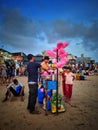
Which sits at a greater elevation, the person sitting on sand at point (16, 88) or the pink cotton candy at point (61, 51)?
the pink cotton candy at point (61, 51)

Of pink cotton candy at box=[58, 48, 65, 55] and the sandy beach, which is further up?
pink cotton candy at box=[58, 48, 65, 55]

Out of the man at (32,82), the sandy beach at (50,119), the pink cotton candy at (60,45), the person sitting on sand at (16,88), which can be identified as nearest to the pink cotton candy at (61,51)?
the pink cotton candy at (60,45)

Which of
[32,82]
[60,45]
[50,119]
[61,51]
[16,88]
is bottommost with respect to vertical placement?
[50,119]

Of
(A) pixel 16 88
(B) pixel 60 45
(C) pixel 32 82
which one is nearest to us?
(B) pixel 60 45

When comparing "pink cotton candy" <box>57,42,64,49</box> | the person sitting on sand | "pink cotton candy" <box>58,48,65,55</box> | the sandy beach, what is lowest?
the sandy beach

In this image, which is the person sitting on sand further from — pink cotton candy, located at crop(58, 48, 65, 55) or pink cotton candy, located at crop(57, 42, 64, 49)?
pink cotton candy, located at crop(57, 42, 64, 49)

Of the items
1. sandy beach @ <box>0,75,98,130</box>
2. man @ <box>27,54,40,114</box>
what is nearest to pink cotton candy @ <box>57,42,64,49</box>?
man @ <box>27,54,40,114</box>

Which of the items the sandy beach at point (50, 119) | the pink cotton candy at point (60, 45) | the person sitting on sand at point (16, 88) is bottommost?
the sandy beach at point (50, 119)

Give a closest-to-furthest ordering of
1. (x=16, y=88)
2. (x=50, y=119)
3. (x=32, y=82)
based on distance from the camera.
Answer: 1. (x=50, y=119)
2. (x=32, y=82)
3. (x=16, y=88)

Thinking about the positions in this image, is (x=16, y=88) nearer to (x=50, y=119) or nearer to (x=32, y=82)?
(x=32, y=82)

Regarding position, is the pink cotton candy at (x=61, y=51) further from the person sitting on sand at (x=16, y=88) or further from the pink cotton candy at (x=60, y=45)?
the person sitting on sand at (x=16, y=88)

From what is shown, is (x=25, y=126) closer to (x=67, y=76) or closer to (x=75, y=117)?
(x=75, y=117)

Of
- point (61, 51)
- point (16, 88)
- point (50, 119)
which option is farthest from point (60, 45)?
point (16, 88)

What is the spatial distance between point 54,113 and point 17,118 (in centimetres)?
136
